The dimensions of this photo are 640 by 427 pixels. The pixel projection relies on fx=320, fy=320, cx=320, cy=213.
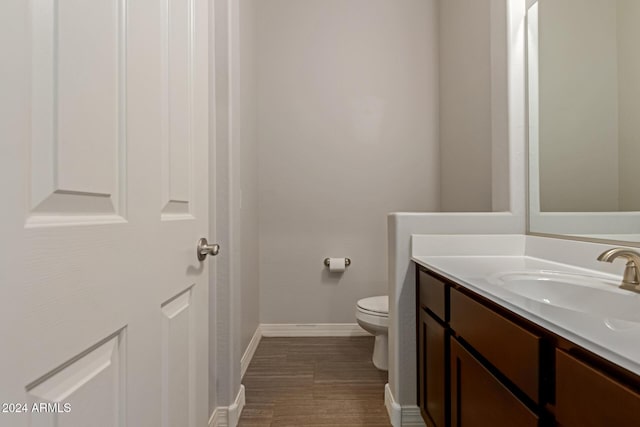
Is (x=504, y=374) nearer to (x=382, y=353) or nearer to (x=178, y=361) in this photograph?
(x=178, y=361)

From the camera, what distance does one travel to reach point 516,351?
718 mm

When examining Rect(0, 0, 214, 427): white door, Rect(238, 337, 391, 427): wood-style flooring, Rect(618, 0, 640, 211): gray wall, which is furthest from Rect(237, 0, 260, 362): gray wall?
Rect(618, 0, 640, 211): gray wall

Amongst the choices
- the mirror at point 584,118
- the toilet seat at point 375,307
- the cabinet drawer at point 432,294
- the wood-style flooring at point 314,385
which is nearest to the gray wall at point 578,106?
the mirror at point 584,118

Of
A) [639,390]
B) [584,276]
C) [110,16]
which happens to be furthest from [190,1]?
[584,276]

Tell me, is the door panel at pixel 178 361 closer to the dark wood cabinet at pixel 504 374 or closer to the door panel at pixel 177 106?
the door panel at pixel 177 106

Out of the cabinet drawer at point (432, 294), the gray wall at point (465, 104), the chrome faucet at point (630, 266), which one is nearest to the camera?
the chrome faucet at point (630, 266)

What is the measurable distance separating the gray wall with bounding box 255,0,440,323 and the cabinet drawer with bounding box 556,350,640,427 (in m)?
2.01

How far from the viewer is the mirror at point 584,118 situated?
1092 mm

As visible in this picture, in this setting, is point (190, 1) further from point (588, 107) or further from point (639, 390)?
point (588, 107)

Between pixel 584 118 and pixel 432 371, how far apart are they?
1.18 m

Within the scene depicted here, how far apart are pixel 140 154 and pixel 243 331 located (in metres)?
1.61

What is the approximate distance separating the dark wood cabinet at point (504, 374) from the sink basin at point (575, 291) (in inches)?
6.0

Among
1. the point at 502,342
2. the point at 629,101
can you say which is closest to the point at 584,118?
the point at 629,101

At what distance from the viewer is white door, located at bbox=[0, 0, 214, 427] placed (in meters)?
0.39
